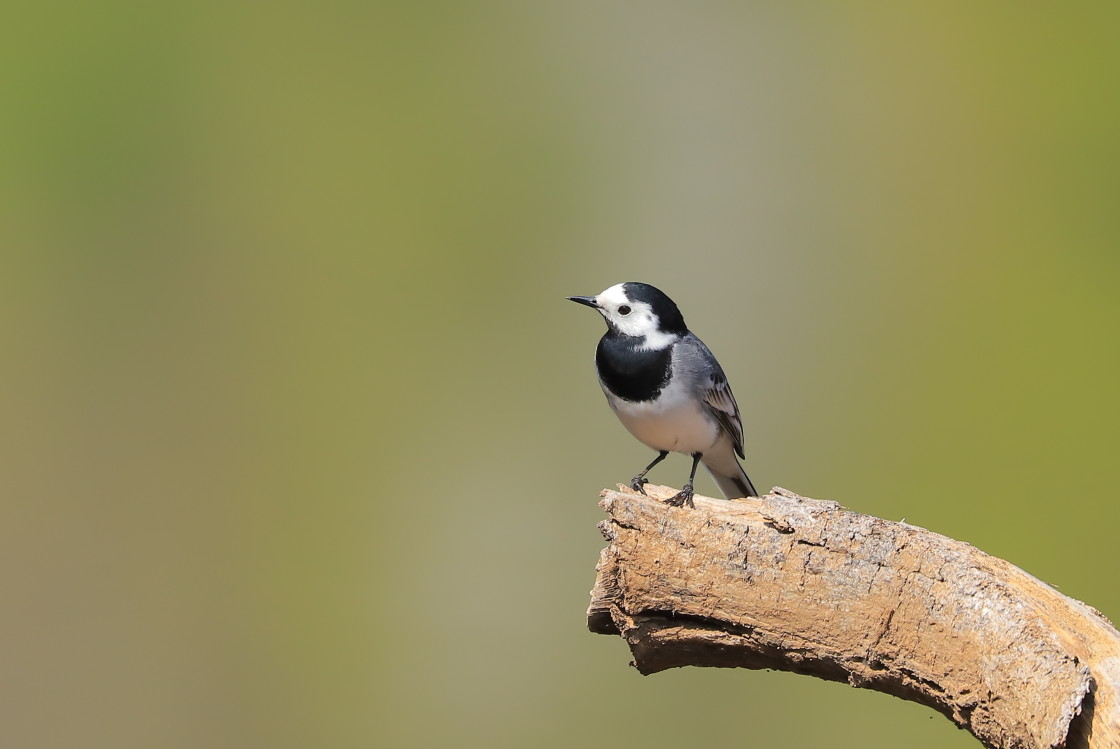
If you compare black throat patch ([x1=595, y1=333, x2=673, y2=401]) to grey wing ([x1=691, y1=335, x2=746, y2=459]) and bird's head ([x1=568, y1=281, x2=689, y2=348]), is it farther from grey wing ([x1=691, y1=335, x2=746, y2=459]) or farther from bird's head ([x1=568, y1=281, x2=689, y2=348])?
grey wing ([x1=691, y1=335, x2=746, y2=459])

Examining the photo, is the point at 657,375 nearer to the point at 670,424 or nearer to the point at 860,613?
the point at 670,424

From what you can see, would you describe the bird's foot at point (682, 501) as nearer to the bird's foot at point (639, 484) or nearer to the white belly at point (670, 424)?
the bird's foot at point (639, 484)

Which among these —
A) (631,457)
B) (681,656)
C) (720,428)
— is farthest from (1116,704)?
(631,457)

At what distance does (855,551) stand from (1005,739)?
1.51ft

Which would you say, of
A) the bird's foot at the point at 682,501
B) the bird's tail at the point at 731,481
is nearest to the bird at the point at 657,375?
the bird's tail at the point at 731,481

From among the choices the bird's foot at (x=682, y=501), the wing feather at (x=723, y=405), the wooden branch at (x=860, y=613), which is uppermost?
the wing feather at (x=723, y=405)

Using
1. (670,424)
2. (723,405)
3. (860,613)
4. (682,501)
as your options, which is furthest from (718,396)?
(860,613)

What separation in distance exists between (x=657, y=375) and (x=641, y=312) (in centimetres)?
22

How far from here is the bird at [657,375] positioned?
3.42 metres

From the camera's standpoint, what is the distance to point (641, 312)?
3.49 meters

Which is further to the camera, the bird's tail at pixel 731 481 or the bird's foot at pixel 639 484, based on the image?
the bird's tail at pixel 731 481

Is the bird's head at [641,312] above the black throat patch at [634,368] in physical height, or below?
above

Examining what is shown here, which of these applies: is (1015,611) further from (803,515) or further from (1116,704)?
(803,515)

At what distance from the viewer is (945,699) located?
2287 mm
